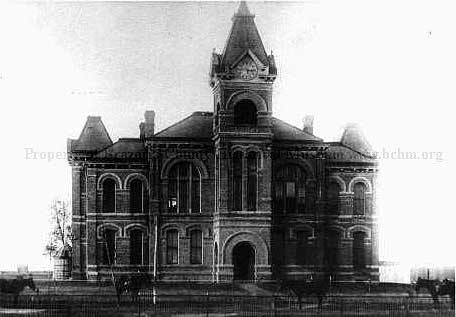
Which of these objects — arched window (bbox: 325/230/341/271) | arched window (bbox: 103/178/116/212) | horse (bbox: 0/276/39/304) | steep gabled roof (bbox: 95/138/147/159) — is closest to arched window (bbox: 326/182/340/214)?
arched window (bbox: 325/230/341/271)

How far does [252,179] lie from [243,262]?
439 cm

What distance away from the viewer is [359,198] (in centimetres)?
4803

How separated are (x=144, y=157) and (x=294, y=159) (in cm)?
796

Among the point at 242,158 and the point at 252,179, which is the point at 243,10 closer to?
the point at 242,158

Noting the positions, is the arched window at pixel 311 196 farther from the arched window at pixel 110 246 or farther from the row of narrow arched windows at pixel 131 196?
the arched window at pixel 110 246

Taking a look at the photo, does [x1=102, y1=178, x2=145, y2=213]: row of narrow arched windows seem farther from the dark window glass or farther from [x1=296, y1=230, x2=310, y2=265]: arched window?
[x1=296, y1=230, x2=310, y2=265]: arched window

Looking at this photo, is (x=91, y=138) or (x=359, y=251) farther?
(x=91, y=138)

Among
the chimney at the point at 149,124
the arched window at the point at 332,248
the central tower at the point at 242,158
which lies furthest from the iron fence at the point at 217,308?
the chimney at the point at 149,124

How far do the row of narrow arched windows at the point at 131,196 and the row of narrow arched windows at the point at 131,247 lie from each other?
1.18 metres

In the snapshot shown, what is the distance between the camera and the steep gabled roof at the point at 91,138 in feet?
164

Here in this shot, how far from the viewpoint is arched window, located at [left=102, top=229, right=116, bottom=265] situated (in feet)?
154

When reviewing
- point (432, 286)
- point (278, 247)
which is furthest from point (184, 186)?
point (432, 286)

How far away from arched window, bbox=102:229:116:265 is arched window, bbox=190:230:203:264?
164 inches

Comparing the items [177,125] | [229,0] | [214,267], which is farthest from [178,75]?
[214,267]
